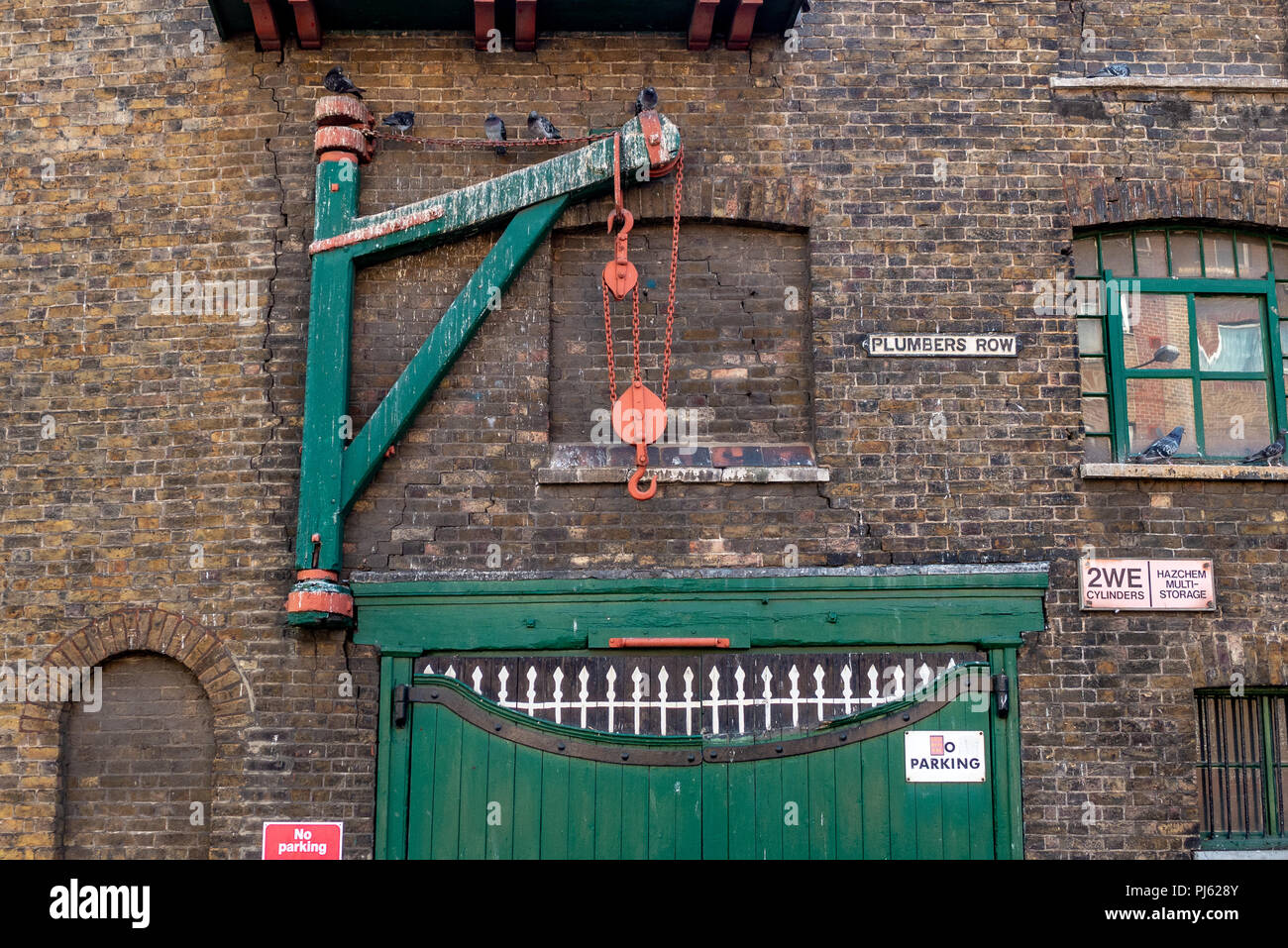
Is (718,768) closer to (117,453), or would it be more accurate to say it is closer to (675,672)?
(675,672)

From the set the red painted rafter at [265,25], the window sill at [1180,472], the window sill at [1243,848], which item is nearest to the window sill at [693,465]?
the window sill at [1180,472]

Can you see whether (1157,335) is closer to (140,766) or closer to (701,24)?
(701,24)

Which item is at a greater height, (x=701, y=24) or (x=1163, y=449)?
(x=701, y=24)

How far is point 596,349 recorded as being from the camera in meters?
10.0

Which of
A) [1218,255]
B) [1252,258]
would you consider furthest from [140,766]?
[1252,258]

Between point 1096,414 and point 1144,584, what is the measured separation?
1.23 m

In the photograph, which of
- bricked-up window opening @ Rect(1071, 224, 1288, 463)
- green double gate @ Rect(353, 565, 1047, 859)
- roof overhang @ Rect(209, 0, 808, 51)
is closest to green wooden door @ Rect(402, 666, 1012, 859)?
green double gate @ Rect(353, 565, 1047, 859)

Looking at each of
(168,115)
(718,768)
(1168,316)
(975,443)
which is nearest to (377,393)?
(168,115)

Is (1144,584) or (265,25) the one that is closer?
(1144,584)

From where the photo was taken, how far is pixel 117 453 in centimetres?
980

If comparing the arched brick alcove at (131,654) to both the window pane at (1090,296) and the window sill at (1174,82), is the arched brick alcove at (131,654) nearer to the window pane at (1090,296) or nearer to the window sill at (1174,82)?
the window pane at (1090,296)

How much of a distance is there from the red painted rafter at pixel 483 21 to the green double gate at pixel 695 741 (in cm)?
375

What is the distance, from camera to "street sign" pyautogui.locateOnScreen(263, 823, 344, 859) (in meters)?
9.12

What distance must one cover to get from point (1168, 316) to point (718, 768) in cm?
438
